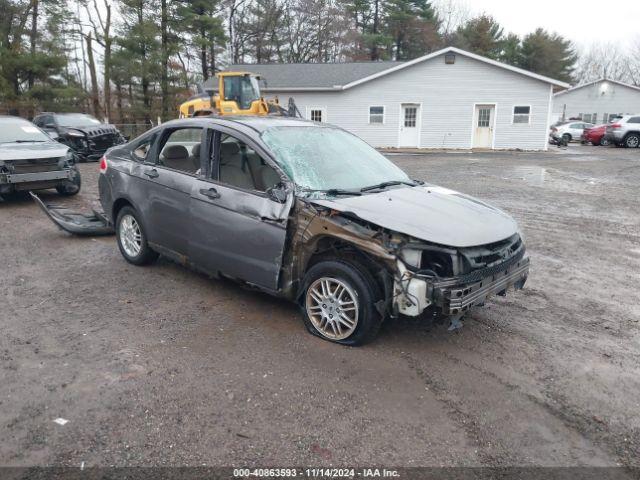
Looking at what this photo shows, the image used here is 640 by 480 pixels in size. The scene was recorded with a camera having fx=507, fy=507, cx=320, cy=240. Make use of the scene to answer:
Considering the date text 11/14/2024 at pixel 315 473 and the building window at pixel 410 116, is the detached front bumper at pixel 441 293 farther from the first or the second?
the building window at pixel 410 116

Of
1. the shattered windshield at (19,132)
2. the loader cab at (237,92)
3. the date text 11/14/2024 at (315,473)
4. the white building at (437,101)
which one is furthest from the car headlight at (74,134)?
the date text 11/14/2024 at (315,473)

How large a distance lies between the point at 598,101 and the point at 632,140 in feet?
52.3

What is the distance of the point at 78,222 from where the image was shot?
7.22m


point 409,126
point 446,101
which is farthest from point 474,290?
point 409,126

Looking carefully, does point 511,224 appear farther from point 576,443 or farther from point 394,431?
point 394,431

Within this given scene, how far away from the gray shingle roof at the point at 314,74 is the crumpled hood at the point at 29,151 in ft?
60.9

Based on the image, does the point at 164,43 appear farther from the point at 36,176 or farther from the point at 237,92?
the point at 36,176

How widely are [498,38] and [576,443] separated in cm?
5375

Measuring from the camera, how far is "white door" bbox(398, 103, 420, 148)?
87.7 feet

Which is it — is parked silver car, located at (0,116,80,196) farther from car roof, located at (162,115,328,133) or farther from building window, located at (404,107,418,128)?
building window, located at (404,107,418,128)

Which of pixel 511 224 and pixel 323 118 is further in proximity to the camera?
pixel 323 118

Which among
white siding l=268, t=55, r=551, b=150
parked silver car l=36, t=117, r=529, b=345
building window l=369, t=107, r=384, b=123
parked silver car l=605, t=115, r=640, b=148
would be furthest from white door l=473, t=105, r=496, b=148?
parked silver car l=36, t=117, r=529, b=345


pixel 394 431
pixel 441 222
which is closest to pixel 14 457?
pixel 394 431

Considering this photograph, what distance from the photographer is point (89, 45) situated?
31.5 metres
